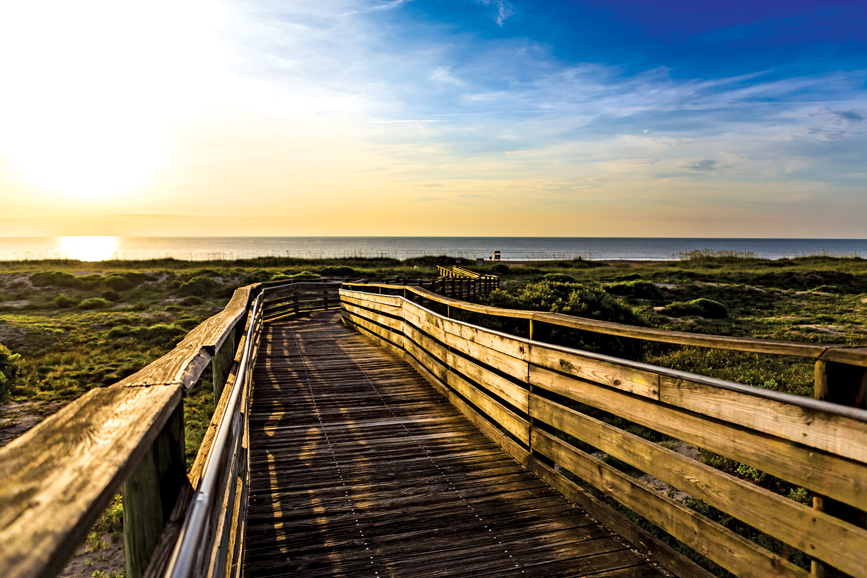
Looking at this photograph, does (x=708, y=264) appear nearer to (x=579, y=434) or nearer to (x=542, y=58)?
(x=542, y=58)

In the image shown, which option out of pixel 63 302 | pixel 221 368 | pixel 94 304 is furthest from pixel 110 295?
pixel 221 368

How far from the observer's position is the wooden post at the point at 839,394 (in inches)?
78.5

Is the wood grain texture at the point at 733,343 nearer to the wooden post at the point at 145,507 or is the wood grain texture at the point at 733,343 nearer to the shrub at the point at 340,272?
the wooden post at the point at 145,507

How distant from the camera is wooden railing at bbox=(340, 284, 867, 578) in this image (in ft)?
6.58

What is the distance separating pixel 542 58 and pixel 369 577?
1520cm

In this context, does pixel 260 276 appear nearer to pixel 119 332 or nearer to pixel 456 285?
pixel 119 332

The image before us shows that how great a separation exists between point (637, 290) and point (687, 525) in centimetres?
2584

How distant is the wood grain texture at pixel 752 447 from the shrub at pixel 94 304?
29.3 m

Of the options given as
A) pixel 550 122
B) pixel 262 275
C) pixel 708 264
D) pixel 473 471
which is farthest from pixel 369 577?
pixel 708 264

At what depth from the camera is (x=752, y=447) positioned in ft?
7.75

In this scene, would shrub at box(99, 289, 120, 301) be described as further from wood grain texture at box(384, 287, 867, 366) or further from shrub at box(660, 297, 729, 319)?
wood grain texture at box(384, 287, 867, 366)

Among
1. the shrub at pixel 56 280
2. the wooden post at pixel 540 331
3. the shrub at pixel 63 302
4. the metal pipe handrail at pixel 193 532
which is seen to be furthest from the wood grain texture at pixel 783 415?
the shrub at pixel 56 280

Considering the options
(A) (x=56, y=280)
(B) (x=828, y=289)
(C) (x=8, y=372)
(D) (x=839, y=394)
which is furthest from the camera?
(A) (x=56, y=280)

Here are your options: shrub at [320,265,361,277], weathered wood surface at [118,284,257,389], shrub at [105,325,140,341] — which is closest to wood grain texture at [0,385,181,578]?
weathered wood surface at [118,284,257,389]
